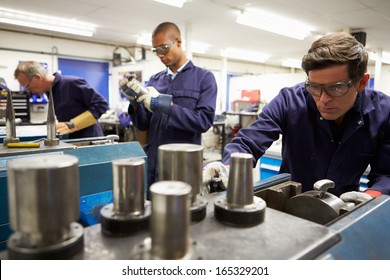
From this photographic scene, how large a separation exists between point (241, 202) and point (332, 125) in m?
0.85

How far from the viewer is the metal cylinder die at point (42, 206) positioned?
0.37 meters

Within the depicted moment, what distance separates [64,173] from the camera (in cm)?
38

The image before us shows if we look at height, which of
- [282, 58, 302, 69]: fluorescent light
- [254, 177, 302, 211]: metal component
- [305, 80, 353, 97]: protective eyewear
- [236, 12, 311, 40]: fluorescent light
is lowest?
[254, 177, 302, 211]: metal component

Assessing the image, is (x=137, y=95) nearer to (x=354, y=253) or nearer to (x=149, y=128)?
(x=149, y=128)

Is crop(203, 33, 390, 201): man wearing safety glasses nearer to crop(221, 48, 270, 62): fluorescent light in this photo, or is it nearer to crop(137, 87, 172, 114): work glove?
crop(137, 87, 172, 114): work glove

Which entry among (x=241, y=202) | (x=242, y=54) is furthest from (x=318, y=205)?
(x=242, y=54)

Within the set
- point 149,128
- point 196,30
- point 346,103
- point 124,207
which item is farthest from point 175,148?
point 196,30

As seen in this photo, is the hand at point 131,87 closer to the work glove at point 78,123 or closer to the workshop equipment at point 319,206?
the work glove at point 78,123

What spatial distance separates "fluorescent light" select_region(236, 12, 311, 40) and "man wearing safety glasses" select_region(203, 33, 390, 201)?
3.42 meters

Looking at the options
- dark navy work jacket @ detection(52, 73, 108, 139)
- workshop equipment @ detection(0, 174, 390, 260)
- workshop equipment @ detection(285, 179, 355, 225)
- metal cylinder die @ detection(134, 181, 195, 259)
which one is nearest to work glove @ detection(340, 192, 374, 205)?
workshop equipment @ detection(285, 179, 355, 225)

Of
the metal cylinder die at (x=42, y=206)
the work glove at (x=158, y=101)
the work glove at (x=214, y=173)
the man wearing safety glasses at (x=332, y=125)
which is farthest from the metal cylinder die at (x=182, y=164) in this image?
the work glove at (x=158, y=101)

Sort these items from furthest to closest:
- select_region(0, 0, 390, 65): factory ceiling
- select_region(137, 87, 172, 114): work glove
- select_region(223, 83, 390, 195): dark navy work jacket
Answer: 1. select_region(0, 0, 390, 65): factory ceiling
2. select_region(137, 87, 172, 114): work glove
3. select_region(223, 83, 390, 195): dark navy work jacket

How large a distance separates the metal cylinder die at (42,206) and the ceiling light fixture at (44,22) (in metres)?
4.85

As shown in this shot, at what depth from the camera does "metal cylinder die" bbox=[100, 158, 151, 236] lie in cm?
47
